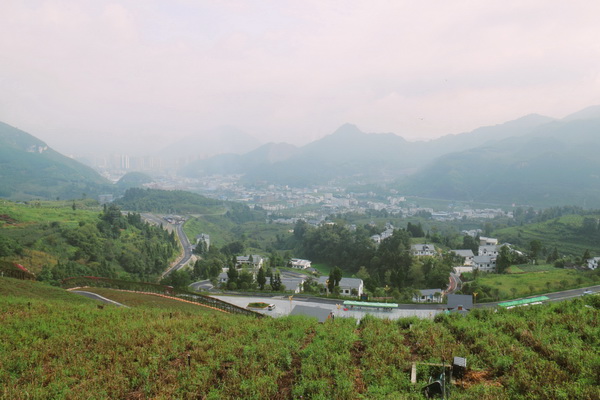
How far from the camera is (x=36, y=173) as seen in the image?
9912cm

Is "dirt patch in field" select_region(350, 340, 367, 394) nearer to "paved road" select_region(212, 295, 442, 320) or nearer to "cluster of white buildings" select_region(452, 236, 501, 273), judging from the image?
"paved road" select_region(212, 295, 442, 320)

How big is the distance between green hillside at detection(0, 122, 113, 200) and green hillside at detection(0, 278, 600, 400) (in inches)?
3500

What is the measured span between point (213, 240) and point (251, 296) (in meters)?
36.8

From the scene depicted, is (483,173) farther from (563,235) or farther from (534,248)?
(534,248)

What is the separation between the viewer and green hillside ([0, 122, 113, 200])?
8725 centimetres

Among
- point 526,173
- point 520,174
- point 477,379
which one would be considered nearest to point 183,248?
point 477,379

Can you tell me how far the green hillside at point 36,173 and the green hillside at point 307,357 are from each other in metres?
88.9

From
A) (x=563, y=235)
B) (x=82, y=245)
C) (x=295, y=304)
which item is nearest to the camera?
(x=295, y=304)

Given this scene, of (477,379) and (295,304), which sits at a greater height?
(477,379)

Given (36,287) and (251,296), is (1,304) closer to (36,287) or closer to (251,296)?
(36,287)

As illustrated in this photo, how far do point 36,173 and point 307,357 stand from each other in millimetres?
123420

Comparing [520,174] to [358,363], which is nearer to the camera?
[358,363]

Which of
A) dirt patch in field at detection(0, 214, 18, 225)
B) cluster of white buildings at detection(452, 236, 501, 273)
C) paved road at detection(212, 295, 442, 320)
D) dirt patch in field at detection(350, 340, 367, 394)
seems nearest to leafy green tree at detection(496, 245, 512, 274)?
cluster of white buildings at detection(452, 236, 501, 273)

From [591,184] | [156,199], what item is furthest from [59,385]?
[591,184]
